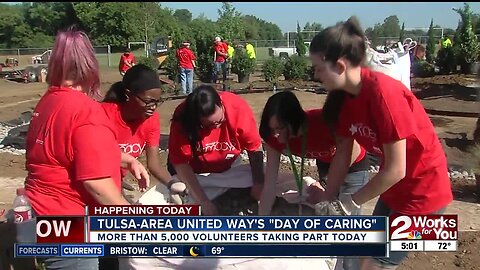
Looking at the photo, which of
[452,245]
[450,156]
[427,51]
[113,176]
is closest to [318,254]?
[452,245]

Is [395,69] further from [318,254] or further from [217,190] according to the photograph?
[318,254]

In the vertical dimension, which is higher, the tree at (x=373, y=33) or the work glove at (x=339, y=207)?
the tree at (x=373, y=33)

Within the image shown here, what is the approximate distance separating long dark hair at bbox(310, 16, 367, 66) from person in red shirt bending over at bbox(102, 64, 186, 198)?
1.14 metres

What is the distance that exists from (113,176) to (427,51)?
81.1 feet

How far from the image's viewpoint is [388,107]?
2.14 metres

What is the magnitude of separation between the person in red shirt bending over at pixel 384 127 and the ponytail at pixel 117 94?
4.06ft

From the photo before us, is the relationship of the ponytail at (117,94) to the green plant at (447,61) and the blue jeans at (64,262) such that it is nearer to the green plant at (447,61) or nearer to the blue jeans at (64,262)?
the blue jeans at (64,262)

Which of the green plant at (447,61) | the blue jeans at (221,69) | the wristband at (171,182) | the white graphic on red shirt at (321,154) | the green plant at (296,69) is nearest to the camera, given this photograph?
the white graphic on red shirt at (321,154)

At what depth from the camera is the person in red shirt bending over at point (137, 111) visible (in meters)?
3.07

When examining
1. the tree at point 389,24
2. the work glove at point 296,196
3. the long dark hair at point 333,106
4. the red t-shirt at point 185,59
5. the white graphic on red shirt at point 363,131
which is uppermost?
the tree at point 389,24

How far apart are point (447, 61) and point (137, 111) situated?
19.9 metres

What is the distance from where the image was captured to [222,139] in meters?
3.28

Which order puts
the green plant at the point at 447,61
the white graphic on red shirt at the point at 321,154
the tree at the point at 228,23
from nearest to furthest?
1. the white graphic on red shirt at the point at 321,154
2. the green plant at the point at 447,61
3. the tree at the point at 228,23

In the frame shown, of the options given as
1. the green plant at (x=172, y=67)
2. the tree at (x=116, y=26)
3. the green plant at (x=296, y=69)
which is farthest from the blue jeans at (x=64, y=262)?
the tree at (x=116, y=26)
